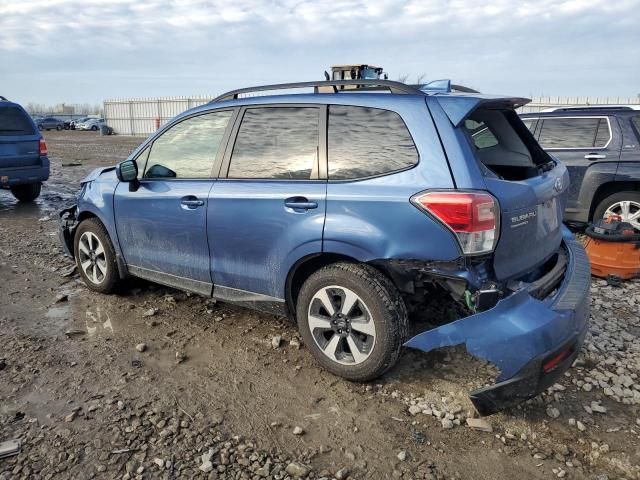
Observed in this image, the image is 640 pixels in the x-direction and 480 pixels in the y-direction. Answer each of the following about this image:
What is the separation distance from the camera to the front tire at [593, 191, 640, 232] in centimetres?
614

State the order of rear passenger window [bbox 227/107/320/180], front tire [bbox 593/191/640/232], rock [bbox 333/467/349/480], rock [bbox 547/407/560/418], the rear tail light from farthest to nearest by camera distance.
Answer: front tire [bbox 593/191/640/232], rear passenger window [bbox 227/107/320/180], rock [bbox 547/407/560/418], the rear tail light, rock [bbox 333/467/349/480]

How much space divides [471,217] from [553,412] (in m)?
1.28

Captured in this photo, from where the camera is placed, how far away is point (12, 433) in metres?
2.82

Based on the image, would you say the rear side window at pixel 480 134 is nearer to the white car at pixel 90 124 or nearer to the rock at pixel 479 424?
the rock at pixel 479 424

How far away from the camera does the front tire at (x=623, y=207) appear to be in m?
6.14

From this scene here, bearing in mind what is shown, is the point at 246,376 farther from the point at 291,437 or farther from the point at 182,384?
the point at 291,437

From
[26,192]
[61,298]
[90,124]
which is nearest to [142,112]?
[90,124]

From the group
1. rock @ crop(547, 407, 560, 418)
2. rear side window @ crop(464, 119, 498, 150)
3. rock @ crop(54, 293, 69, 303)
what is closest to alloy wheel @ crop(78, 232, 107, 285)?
rock @ crop(54, 293, 69, 303)

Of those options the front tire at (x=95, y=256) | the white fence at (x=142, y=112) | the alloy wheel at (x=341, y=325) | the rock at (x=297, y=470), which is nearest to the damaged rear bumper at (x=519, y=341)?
the alloy wheel at (x=341, y=325)

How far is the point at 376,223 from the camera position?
117 inches

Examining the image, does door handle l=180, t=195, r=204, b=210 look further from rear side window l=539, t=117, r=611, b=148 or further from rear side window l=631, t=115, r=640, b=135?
rear side window l=631, t=115, r=640, b=135

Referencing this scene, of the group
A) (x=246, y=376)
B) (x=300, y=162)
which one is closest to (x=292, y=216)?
(x=300, y=162)

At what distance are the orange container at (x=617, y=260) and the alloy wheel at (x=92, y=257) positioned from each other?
4.80 metres

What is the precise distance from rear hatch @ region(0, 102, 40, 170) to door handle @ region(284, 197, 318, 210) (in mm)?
7663
